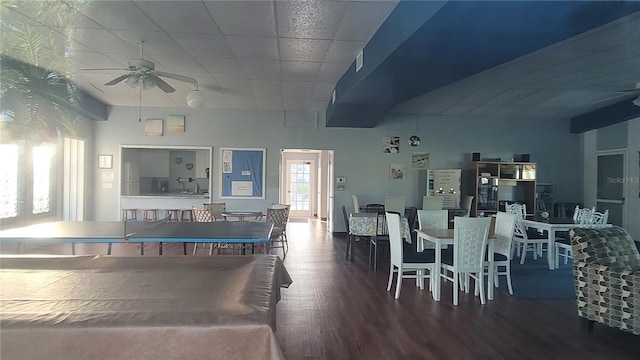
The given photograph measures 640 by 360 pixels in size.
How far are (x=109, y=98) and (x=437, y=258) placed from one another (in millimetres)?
7036

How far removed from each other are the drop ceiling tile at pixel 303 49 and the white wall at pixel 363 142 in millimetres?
3296

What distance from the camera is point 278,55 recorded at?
4.93 m

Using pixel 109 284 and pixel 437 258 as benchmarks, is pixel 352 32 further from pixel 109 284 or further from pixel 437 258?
pixel 109 284

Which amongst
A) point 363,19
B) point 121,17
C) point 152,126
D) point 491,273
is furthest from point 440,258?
point 152,126

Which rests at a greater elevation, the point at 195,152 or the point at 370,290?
the point at 195,152

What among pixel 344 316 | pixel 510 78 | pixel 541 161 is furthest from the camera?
pixel 541 161

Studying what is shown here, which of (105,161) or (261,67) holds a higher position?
(261,67)

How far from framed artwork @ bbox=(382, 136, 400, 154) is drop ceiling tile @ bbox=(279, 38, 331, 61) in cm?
380

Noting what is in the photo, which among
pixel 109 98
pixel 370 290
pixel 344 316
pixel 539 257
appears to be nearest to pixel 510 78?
pixel 539 257

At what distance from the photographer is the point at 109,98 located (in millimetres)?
7441

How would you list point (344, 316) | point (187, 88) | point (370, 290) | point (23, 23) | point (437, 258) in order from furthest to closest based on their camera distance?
point (187, 88) < point (370, 290) < point (437, 258) < point (344, 316) < point (23, 23)

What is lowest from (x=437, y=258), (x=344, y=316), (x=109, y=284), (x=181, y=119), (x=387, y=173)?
(x=344, y=316)

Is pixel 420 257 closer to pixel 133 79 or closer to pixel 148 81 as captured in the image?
pixel 148 81

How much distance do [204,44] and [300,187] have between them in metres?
8.32
